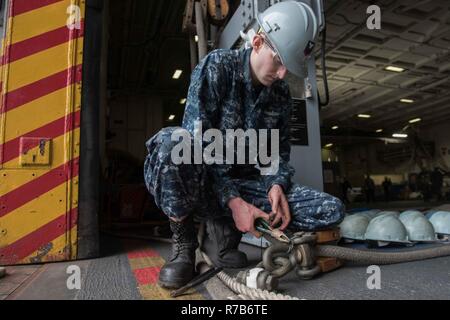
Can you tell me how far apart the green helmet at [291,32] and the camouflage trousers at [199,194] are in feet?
1.62

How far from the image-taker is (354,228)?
1.92m

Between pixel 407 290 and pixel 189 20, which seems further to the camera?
pixel 189 20

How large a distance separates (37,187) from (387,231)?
1.87 metres

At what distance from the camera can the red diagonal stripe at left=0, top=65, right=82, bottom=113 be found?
64.5 inches

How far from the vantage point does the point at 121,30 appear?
5.41 metres

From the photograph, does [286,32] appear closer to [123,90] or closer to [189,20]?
[189,20]

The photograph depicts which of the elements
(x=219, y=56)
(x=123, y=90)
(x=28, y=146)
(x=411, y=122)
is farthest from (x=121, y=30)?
(x=411, y=122)

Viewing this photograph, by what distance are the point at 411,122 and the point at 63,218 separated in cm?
1543

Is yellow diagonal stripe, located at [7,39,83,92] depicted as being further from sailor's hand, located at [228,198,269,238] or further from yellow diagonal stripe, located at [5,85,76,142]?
sailor's hand, located at [228,198,269,238]

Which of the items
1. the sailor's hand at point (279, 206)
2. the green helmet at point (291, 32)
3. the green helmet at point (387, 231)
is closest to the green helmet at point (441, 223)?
the green helmet at point (387, 231)

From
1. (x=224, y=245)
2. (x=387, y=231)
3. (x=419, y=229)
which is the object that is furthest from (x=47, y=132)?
(x=419, y=229)

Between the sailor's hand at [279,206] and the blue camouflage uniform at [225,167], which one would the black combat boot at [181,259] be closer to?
the blue camouflage uniform at [225,167]

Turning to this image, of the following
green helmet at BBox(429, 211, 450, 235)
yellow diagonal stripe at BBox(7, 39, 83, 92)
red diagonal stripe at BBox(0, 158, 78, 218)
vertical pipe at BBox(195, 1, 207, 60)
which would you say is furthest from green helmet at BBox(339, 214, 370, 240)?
yellow diagonal stripe at BBox(7, 39, 83, 92)

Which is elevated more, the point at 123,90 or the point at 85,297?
the point at 123,90
